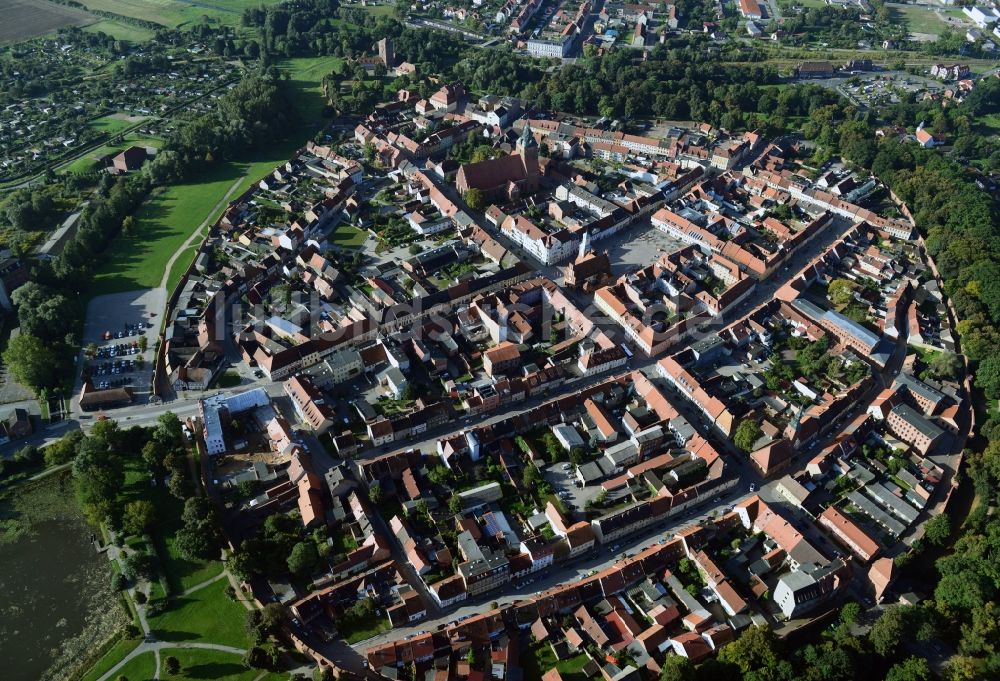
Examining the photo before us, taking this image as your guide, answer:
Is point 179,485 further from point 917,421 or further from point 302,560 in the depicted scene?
point 917,421

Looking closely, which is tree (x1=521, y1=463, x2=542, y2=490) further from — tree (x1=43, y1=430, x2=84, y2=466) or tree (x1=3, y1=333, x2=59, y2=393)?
tree (x1=3, y1=333, x2=59, y2=393)

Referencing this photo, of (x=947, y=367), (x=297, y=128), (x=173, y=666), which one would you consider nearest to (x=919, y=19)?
(x=947, y=367)

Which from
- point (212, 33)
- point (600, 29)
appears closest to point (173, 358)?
point (212, 33)

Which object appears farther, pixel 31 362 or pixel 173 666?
pixel 31 362

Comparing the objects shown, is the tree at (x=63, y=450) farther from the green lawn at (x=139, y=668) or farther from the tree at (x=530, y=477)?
the tree at (x=530, y=477)

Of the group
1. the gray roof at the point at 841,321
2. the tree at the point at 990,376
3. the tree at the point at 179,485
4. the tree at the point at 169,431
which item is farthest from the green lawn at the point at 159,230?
the tree at the point at 990,376

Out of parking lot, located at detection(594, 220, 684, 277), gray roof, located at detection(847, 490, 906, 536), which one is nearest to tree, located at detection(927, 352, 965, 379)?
gray roof, located at detection(847, 490, 906, 536)

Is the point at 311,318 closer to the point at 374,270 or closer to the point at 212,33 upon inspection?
the point at 374,270
